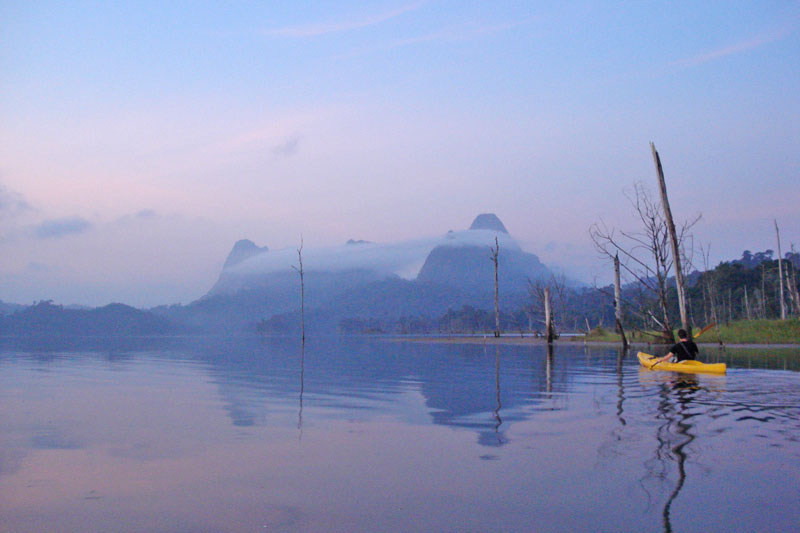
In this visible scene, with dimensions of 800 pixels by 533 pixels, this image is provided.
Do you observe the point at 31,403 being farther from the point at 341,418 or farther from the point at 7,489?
the point at 7,489

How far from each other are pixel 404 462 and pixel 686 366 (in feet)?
62.3

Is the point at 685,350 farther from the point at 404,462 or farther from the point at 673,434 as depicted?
the point at 404,462

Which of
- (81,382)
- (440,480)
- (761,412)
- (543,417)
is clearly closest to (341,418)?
(543,417)

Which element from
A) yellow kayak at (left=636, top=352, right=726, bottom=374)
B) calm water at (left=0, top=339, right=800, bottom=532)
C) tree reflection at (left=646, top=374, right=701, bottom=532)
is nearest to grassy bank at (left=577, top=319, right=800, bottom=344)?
yellow kayak at (left=636, top=352, right=726, bottom=374)

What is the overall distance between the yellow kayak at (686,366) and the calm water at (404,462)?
6.46m

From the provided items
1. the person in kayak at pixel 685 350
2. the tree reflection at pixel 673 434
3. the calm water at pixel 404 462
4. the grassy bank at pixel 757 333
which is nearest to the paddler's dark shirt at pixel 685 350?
the person in kayak at pixel 685 350

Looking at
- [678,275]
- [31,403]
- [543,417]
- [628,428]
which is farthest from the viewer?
[678,275]

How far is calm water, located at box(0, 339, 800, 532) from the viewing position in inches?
240

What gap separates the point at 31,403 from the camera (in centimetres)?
1530

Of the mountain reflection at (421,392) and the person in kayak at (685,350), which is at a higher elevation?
the person in kayak at (685,350)

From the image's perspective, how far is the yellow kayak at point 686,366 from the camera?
74.2 ft

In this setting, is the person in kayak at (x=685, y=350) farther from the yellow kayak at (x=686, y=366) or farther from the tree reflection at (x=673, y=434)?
the tree reflection at (x=673, y=434)

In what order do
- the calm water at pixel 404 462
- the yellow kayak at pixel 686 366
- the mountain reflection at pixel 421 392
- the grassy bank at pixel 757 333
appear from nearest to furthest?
the calm water at pixel 404 462, the mountain reflection at pixel 421 392, the yellow kayak at pixel 686 366, the grassy bank at pixel 757 333

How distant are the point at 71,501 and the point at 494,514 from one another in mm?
4500
